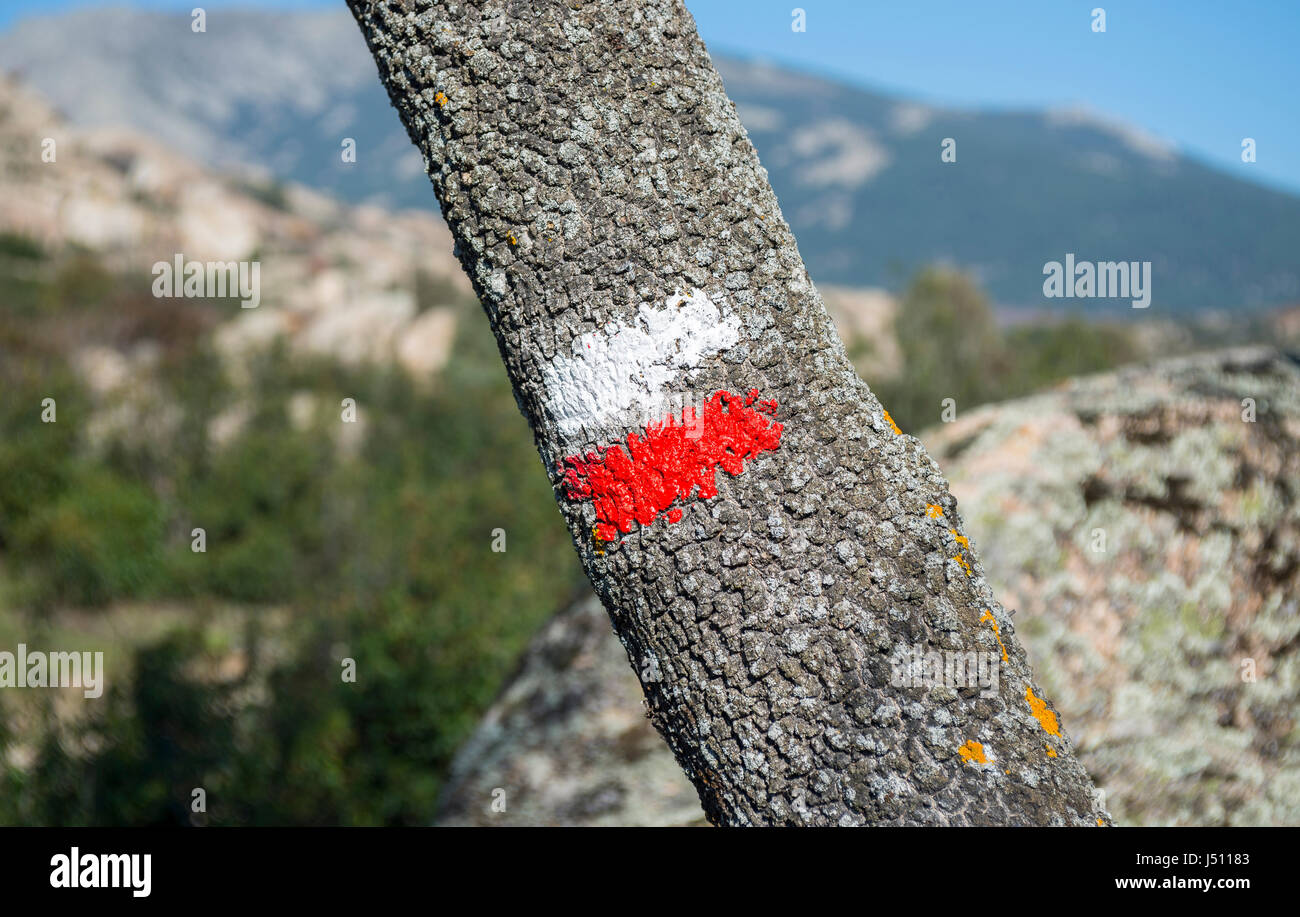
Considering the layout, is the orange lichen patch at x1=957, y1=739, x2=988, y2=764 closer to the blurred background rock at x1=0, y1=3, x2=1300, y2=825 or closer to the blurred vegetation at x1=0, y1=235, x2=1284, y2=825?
the blurred background rock at x1=0, y1=3, x2=1300, y2=825

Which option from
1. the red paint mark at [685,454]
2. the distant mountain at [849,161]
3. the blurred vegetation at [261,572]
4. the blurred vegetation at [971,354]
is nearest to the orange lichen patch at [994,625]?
the red paint mark at [685,454]

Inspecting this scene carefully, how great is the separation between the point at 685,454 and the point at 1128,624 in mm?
2463

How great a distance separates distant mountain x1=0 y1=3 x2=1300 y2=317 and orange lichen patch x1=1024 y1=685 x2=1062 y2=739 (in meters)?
82.5

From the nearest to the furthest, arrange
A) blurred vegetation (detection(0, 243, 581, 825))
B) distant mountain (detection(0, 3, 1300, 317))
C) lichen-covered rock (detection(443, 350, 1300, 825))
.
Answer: lichen-covered rock (detection(443, 350, 1300, 825)), blurred vegetation (detection(0, 243, 581, 825)), distant mountain (detection(0, 3, 1300, 317))

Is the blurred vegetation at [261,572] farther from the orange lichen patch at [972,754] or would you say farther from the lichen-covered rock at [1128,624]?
the orange lichen patch at [972,754]

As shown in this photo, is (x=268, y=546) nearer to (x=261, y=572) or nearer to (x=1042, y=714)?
(x=261, y=572)

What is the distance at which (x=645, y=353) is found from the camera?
50.4 inches

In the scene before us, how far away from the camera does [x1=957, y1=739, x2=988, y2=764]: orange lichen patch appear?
125 cm

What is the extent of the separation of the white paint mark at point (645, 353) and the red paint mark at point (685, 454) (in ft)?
0.15

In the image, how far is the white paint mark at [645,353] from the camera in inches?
50.3

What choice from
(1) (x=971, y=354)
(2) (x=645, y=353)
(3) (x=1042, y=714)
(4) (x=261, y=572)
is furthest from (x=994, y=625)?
(1) (x=971, y=354)

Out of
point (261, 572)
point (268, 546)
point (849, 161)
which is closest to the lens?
point (261, 572)

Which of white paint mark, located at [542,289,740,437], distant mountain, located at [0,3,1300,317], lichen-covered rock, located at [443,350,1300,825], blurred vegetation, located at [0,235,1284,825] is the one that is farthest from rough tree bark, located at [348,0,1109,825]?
distant mountain, located at [0,3,1300,317]

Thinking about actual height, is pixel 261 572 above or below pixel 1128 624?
below
